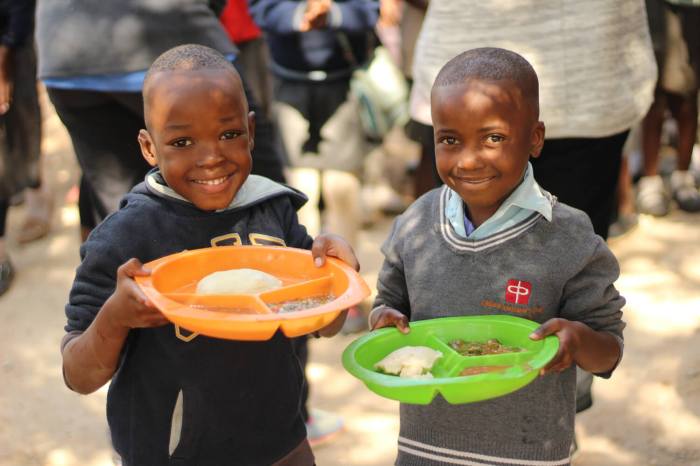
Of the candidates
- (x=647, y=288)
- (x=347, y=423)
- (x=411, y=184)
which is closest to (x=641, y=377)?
(x=647, y=288)

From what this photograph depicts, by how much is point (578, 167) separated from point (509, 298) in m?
0.87

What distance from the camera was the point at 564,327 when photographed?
74.4 inches

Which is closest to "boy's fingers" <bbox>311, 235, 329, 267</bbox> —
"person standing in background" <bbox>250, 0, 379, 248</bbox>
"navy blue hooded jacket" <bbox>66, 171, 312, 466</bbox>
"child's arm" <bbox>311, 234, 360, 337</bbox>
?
"child's arm" <bbox>311, 234, 360, 337</bbox>

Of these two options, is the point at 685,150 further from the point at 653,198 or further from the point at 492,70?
the point at 492,70

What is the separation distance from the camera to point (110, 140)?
9.71 ft

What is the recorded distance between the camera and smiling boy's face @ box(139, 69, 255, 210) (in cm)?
197

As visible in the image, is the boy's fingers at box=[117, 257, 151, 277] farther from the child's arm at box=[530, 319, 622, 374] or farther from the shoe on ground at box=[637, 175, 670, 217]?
the shoe on ground at box=[637, 175, 670, 217]

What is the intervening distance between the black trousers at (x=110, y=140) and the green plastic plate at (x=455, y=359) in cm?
104

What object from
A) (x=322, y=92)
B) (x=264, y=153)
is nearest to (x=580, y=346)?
(x=264, y=153)

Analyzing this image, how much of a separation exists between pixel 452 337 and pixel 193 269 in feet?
1.93

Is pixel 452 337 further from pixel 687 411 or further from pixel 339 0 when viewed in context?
pixel 339 0

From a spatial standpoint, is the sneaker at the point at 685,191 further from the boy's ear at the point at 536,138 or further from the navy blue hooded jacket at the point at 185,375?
the navy blue hooded jacket at the point at 185,375

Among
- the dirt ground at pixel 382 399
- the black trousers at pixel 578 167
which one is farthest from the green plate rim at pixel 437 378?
the dirt ground at pixel 382 399

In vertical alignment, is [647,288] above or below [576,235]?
below
